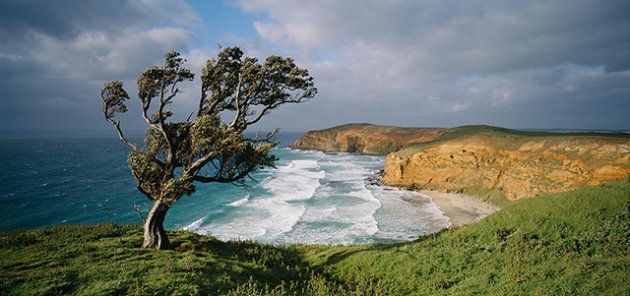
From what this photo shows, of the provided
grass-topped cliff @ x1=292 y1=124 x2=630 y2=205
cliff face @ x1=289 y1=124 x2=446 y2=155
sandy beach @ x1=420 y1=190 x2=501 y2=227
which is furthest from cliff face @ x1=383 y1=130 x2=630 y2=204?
cliff face @ x1=289 y1=124 x2=446 y2=155

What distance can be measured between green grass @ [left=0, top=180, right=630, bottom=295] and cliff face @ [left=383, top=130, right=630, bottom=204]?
22.3 metres

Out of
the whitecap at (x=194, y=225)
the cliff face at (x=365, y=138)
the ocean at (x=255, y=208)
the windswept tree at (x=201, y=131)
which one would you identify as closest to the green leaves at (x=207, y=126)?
the windswept tree at (x=201, y=131)

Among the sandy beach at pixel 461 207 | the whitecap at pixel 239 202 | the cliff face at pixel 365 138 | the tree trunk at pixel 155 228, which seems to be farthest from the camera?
the cliff face at pixel 365 138

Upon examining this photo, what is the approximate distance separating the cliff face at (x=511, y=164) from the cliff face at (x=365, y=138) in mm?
55099

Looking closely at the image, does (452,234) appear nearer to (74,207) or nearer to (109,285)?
(109,285)

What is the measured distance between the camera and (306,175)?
71.3 m

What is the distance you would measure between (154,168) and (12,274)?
5750 mm

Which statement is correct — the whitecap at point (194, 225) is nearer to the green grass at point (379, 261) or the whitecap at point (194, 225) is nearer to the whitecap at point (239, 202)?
the whitecap at point (239, 202)

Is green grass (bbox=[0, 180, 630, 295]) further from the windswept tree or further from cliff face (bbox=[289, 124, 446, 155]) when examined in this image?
cliff face (bbox=[289, 124, 446, 155])

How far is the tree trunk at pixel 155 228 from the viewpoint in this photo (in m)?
13.1

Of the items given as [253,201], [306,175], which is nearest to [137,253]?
[253,201]

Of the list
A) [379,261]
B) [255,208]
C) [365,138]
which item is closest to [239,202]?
[255,208]

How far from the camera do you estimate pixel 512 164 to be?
145 feet

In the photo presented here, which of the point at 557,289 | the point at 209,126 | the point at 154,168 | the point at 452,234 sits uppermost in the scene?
the point at 209,126
